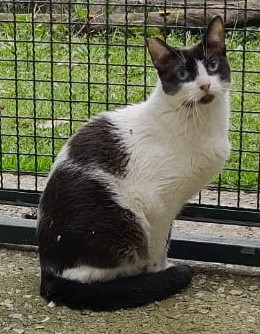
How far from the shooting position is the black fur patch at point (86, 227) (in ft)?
7.88

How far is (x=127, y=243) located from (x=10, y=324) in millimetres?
436

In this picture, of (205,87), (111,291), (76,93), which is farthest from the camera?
(76,93)

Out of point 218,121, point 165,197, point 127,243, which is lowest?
point 127,243

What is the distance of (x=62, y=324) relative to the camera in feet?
7.73

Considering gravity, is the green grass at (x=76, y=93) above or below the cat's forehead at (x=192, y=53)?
below

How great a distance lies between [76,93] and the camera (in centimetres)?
420

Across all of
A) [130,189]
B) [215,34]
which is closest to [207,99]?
[215,34]

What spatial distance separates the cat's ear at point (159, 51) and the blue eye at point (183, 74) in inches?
2.4

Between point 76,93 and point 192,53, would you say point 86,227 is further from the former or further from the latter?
point 76,93

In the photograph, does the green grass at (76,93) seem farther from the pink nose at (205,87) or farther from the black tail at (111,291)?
the pink nose at (205,87)

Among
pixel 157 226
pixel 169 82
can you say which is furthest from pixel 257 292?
pixel 169 82

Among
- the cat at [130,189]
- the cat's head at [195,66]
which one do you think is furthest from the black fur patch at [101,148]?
the cat's head at [195,66]

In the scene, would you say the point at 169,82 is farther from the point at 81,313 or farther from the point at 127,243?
the point at 81,313

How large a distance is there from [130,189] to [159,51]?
1.43 ft
